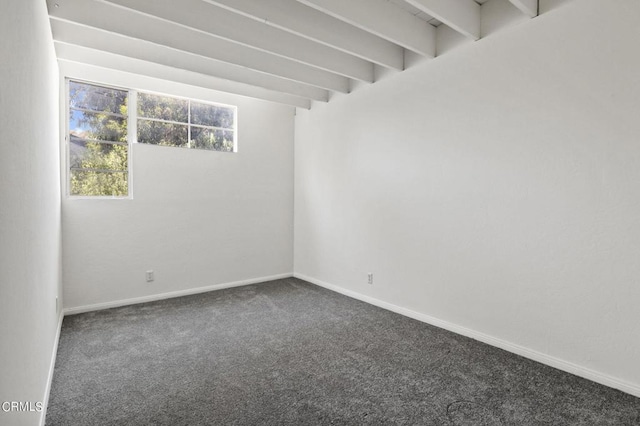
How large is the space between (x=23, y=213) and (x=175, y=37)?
226cm

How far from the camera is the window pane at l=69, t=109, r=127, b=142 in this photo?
3.81m

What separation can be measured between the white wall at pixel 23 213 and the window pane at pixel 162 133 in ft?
6.29

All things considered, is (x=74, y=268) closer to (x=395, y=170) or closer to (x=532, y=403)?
(x=395, y=170)

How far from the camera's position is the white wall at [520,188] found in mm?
2324

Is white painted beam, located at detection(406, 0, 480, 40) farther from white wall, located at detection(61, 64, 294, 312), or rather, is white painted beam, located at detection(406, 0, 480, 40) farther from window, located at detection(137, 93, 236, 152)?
window, located at detection(137, 93, 236, 152)

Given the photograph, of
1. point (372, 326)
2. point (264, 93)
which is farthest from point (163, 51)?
point (372, 326)

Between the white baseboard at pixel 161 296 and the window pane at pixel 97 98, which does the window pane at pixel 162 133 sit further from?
the white baseboard at pixel 161 296

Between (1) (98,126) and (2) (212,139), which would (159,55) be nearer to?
(1) (98,126)

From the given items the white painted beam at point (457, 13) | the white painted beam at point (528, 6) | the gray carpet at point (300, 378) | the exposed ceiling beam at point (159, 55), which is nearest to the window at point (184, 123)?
the exposed ceiling beam at point (159, 55)

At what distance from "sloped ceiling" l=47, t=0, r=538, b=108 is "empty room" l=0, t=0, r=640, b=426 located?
0.06 feet

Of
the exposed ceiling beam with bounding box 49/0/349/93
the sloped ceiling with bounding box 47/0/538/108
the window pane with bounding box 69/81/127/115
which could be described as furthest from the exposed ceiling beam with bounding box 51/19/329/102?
the window pane with bounding box 69/81/127/115

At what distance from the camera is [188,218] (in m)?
4.51

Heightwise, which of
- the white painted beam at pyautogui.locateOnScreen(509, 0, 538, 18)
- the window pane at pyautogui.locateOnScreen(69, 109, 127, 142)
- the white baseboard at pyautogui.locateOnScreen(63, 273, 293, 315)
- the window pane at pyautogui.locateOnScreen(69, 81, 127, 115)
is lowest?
the white baseboard at pyautogui.locateOnScreen(63, 273, 293, 315)

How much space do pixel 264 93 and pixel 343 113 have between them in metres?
1.14
